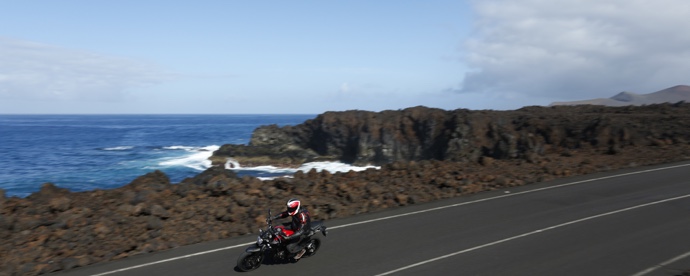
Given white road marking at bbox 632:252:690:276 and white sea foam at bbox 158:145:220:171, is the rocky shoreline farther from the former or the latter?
white sea foam at bbox 158:145:220:171

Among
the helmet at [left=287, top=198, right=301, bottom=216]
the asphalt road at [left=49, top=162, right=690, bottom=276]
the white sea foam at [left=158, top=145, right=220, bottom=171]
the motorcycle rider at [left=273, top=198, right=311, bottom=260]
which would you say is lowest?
the white sea foam at [left=158, top=145, right=220, bottom=171]

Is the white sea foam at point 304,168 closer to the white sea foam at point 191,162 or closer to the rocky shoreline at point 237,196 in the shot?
the white sea foam at point 191,162

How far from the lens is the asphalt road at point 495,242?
1046 cm

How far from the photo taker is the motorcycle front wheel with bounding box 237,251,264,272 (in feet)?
33.7

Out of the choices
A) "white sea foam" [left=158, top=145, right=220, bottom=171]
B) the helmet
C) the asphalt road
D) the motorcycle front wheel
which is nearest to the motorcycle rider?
the helmet

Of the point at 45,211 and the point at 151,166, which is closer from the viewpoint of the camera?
A: the point at 45,211

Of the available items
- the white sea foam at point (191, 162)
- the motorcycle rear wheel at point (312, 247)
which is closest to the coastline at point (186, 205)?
the motorcycle rear wheel at point (312, 247)

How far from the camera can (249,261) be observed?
34.1 feet

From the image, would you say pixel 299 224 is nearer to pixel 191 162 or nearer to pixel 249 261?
pixel 249 261

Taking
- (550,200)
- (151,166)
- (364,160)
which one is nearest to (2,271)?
(550,200)

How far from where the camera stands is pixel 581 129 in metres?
40.4

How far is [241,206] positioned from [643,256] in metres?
10.9

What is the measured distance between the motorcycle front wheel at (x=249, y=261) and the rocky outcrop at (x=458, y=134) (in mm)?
18970

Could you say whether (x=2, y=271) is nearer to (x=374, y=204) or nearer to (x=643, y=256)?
(x=374, y=204)
